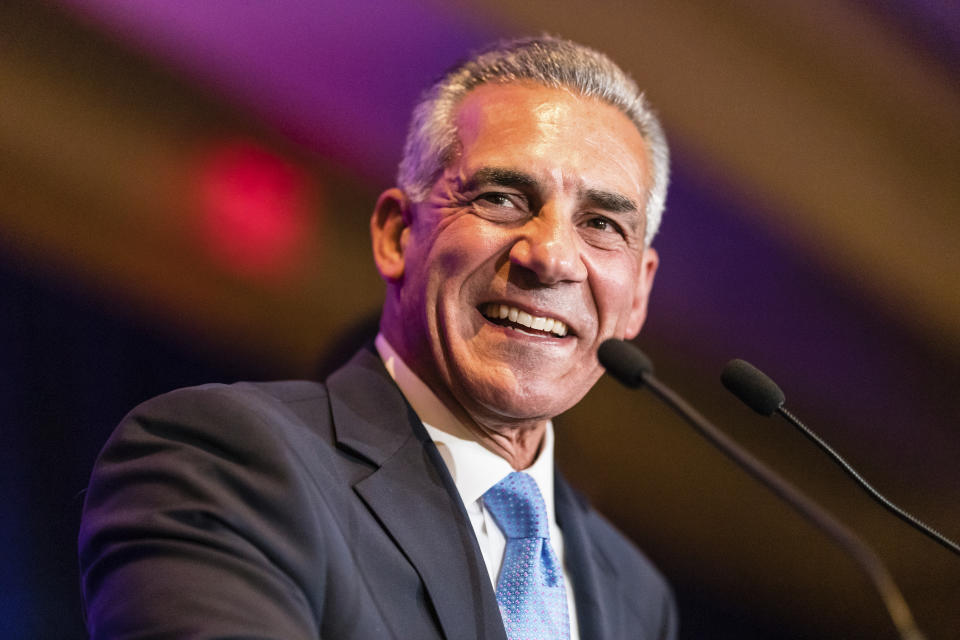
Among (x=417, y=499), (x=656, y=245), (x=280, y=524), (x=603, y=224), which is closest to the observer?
(x=280, y=524)

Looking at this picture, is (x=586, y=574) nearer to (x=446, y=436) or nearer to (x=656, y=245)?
(x=446, y=436)

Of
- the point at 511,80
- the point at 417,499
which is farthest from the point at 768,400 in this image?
the point at 511,80

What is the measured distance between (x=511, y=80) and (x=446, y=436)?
0.70m

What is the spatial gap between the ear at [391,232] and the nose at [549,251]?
285 mm

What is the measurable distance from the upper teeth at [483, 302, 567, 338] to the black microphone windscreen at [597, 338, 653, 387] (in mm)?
366

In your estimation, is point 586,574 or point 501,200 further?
point 586,574

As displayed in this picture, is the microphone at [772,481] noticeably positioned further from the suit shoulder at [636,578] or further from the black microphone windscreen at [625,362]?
the suit shoulder at [636,578]

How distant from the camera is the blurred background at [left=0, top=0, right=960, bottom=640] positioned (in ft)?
5.84

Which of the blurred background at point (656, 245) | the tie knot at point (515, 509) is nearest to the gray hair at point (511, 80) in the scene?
the blurred background at point (656, 245)

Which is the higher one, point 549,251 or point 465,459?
point 549,251

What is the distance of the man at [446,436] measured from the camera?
131 centimetres

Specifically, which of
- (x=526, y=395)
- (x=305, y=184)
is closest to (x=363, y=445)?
(x=526, y=395)

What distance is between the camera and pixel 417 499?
162 centimetres

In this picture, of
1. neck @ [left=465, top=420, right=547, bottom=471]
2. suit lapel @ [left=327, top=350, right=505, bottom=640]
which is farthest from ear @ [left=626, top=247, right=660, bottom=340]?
suit lapel @ [left=327, top=350, right=505, bottom=640]
